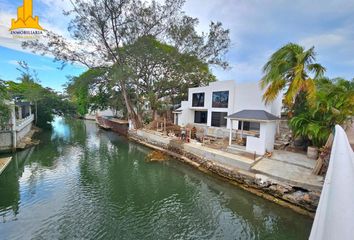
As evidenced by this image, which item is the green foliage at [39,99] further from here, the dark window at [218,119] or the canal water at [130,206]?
the dark window at [218,119]

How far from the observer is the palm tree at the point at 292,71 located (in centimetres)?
1100

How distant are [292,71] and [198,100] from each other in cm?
1031

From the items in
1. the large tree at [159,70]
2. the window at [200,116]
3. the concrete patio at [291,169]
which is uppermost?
the large tree at [159,70]

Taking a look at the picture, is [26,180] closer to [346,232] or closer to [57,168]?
[57,168]

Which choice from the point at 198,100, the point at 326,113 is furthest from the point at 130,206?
the point at 198,100

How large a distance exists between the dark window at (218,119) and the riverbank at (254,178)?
A: 5627 millimetres

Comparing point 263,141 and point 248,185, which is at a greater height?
point 263,141

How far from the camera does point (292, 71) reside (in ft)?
38.6

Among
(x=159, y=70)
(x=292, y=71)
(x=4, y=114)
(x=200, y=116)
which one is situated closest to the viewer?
(x=292, y=71)

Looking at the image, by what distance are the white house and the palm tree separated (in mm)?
1968

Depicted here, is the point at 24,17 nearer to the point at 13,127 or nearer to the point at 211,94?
the point at 13,127

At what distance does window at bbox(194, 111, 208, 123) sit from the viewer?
20950 millimetres

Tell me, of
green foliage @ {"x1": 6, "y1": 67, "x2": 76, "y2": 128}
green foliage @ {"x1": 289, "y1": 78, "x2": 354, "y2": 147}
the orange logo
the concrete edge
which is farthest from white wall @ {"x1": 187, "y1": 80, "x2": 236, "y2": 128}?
green foliage @ {"x1": 6, "y1": 67, "x2": 76, "y2": 128}

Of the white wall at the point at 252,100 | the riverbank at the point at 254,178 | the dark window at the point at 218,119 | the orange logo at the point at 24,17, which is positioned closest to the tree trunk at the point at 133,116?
the riverbank at the point at 254,178
